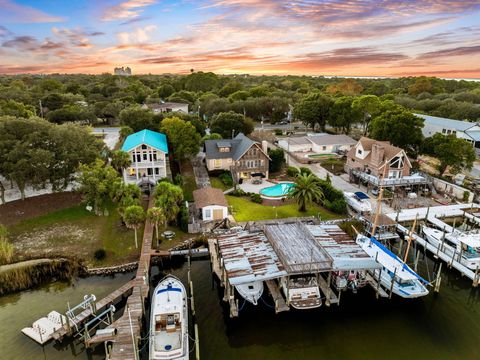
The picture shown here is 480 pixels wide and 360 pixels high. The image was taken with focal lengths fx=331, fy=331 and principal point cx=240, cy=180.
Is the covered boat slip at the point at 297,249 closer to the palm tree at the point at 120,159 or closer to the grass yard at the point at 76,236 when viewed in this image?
the grass yard at the point at 76,236

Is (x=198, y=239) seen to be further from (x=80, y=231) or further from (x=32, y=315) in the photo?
(x=32, y=315)

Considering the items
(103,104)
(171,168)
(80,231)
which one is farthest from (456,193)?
(103,104)

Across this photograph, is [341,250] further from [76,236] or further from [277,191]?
[76,236]

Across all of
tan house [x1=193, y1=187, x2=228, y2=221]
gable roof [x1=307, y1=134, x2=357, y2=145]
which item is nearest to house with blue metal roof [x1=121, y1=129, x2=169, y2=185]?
tan house [x1=193, y1=187, x2=228, y2=221]

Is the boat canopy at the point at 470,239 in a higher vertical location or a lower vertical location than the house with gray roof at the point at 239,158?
lower

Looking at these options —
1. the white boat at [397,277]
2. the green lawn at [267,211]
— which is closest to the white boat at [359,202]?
the green lawn at [267,211]

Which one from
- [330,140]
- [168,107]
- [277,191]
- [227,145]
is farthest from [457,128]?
[168,107]

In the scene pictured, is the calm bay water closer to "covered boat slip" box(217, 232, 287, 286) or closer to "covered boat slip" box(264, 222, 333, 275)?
"covered boat slip" box(217, 232, 287, 286)
